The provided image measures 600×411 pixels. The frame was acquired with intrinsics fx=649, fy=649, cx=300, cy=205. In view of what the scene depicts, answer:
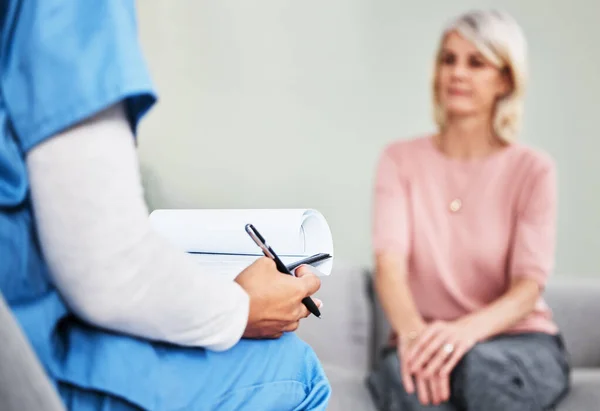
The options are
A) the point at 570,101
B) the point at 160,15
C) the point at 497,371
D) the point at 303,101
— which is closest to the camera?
the point at 497,371

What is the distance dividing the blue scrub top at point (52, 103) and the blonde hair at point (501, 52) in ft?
3.65

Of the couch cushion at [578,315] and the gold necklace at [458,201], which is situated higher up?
the gold necklace at [458,201]

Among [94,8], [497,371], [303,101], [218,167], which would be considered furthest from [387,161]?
[94,8]

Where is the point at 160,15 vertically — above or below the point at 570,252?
above

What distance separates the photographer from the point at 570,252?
153 centimetres

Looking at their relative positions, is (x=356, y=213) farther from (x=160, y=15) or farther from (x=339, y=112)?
(x=160, y=15)

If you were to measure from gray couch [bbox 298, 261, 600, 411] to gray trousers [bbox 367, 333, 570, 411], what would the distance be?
7 cm

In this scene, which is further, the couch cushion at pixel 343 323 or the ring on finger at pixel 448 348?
the couch cushion at pixel 343 323

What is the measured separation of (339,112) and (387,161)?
0.51 ft

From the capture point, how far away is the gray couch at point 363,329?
1.36 m

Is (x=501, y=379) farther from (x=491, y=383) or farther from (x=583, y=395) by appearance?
(x=583, y=395)

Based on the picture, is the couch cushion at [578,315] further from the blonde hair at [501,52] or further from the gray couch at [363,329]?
the blonde hair at [501,52]

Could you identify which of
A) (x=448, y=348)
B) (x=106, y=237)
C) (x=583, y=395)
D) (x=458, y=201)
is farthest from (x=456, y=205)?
(x=106, y=237)

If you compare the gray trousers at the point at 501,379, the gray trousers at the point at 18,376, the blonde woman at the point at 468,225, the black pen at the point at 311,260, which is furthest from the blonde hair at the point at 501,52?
the gray trousers at the point at 18,376
